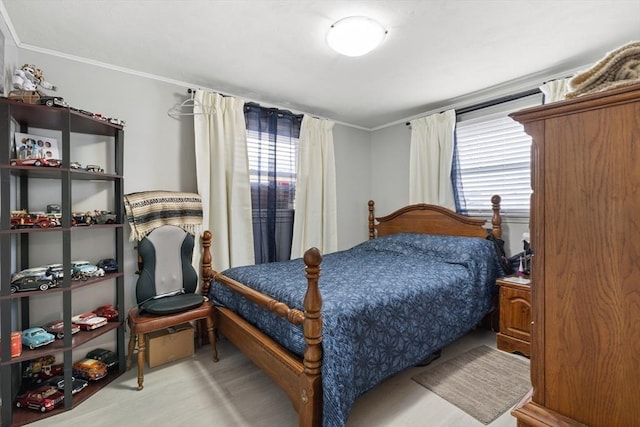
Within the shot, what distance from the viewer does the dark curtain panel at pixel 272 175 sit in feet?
10.5

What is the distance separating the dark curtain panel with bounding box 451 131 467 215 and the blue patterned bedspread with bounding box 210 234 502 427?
0.51 meters

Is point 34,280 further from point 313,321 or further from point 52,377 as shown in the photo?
point 313,321

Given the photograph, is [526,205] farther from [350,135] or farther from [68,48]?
[68,48]

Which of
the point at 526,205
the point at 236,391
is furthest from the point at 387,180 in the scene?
the point at 236,391

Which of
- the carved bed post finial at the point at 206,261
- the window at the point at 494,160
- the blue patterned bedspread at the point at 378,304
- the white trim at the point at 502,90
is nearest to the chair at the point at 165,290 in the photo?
the carved bed post finial at the point at 206,261

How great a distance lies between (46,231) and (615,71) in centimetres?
276

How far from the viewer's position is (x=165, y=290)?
2502 mm

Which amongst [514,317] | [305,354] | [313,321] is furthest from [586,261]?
[514,317]

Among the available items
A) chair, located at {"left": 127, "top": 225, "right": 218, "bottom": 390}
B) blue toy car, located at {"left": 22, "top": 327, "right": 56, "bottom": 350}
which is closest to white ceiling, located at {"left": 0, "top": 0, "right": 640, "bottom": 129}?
chair, located at {"left": 127, "top": 225, "right": 218, "bottom": 390}

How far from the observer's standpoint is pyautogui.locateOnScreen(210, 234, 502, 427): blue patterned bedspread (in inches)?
59.4

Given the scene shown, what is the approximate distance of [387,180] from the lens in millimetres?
4207

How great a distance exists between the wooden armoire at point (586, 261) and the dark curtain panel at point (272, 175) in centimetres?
273

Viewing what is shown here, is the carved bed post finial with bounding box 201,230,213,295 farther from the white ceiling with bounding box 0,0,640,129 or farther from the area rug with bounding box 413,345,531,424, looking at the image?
the area rug with bounding box 413,345,531,424

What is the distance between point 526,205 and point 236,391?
3009 millimetres
